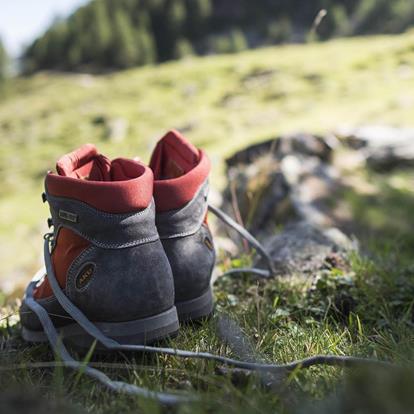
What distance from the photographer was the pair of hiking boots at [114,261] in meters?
2.26

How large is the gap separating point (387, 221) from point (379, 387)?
6708mm

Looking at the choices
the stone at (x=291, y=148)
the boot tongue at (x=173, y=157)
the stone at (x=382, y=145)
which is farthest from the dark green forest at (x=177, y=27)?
the boot tongue at (x=173, y=157)

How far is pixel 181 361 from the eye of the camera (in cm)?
209

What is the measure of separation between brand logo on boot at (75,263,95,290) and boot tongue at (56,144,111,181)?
48 cm

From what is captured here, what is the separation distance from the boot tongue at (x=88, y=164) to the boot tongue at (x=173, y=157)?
17.7 inches

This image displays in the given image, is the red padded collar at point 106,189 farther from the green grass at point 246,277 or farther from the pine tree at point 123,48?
the pine tree at point 123,48

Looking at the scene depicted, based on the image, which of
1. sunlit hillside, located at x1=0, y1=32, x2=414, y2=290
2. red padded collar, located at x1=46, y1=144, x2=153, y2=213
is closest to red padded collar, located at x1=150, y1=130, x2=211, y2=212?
red padded collar, located at x1=46, y1=144, x2=153, y2=213

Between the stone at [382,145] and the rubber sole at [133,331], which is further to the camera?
the stone at [382,145]

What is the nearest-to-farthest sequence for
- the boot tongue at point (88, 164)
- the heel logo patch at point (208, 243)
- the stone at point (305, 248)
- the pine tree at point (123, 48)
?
the boot tongue at point (88, 164), the heel logo patch at point (208, 243), the stone at point (305, 248), the pine tree at point (123, 48)

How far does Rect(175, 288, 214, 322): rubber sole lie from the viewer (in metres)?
2.60

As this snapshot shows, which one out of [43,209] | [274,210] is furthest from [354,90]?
[274,210]

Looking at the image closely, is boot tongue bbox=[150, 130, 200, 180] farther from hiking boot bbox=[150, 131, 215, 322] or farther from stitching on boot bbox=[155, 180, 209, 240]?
stitching on boot bbox=[155, 180, 209, 240]

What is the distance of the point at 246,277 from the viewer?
3.37 metres

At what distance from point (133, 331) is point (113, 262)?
300mm
